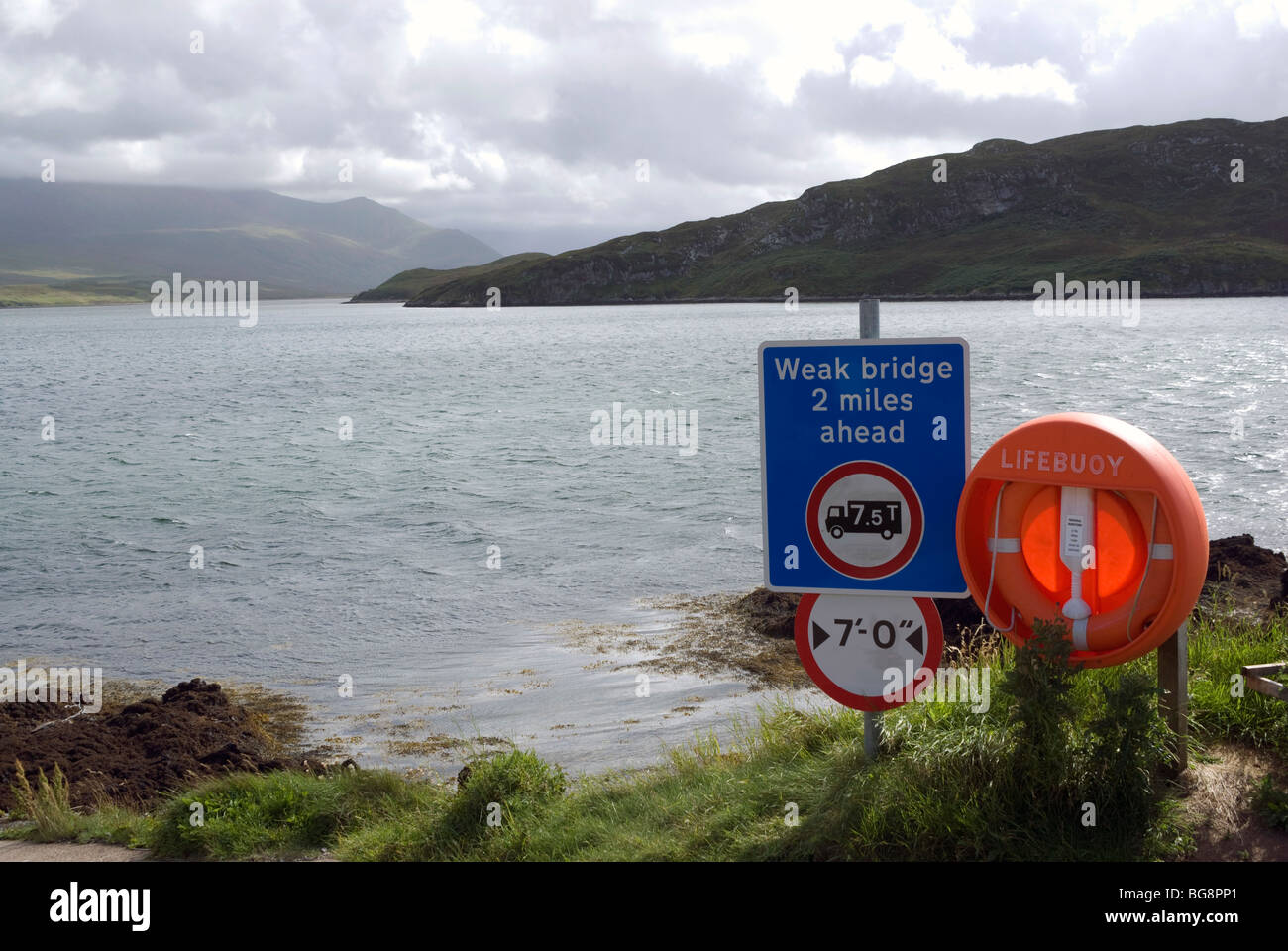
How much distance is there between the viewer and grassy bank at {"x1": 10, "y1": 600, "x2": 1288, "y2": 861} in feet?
13.6

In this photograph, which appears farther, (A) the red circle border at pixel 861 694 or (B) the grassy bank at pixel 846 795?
(A) the red circle border at pixel 861 694

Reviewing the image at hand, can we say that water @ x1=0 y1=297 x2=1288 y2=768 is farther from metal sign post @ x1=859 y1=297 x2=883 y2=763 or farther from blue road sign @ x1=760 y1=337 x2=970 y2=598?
blue road sign @ x1=760 y1=337 x2=970 y2=598

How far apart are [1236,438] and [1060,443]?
3195cm

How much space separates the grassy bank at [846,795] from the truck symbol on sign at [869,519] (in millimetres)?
802

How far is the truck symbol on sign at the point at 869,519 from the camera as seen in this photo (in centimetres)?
467

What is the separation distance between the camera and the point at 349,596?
16.9m

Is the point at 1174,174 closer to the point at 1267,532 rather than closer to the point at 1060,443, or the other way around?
the point at 1267,532

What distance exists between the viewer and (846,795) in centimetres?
456
